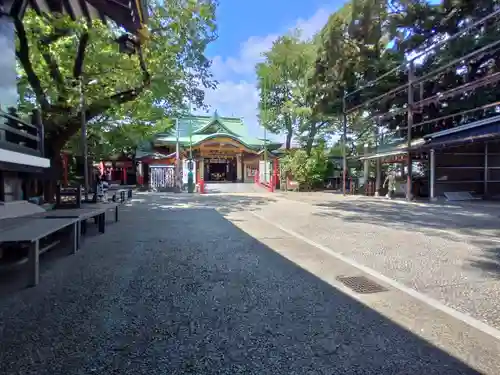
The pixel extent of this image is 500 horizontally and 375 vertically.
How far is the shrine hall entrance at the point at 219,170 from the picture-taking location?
103 feet

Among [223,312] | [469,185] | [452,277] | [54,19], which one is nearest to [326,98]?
[469,185]

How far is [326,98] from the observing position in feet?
60.4

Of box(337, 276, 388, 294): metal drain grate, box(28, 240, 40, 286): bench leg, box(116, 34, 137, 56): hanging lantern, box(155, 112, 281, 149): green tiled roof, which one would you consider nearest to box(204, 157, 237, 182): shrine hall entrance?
box(155, 112, 281, 149): green tiled roof

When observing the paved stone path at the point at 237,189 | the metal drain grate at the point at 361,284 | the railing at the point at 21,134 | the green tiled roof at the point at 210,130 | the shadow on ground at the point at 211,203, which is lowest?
the metal drain grate at the point at 361,284

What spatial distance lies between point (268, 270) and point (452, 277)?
2.20m

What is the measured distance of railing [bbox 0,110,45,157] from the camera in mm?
5276

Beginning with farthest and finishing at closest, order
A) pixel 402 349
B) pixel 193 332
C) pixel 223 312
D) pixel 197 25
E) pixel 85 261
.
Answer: pixel 197 25 < pixel 85 261 < pixel 223 312 < pixel 193 332 < pixel 402 349

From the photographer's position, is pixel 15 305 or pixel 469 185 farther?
pixel 469 185

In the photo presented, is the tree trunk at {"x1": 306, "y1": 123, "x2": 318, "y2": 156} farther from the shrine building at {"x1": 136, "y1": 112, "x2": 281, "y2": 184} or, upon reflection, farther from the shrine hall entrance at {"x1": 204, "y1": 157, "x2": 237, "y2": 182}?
the shrine hall entrance at {"x1": 204, "y1": 157, "x2": 237, "y2": 182}

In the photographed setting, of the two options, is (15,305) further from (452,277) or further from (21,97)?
(21,97)

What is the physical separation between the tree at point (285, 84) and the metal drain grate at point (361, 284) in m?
20.7

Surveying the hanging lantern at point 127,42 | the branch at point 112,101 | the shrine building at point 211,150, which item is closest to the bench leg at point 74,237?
the hanging lantern at point 127,42

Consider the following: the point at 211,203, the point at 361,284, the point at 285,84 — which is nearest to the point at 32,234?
the point at 361,284

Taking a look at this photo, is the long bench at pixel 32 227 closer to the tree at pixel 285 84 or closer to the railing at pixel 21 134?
the railing at pixel 21 134
